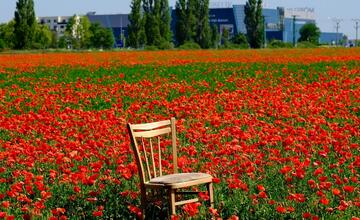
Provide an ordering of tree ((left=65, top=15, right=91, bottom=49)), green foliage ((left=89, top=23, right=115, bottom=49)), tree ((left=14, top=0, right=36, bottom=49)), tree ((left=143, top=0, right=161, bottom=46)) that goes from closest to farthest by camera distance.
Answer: tree ((left=14, top=0, right=36, bottom=49))
tree ((left=143, top=0, right=161, bottom=46))
green foliage ((left=89, top=23, right=115, bottom=49))
tree ((left=65, top=15, right=91, bottom=49))

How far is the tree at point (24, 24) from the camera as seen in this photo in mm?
85812

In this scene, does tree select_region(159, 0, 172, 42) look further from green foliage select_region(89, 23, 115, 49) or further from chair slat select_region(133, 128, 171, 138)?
chair slat select_region(133, 128, 171, 138)

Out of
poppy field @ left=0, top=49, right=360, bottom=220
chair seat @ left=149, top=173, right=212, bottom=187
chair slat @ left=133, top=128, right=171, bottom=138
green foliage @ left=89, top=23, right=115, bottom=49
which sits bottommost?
green foliage @ left=89, top=23, right=115, bottom=49

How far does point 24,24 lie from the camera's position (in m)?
86.1

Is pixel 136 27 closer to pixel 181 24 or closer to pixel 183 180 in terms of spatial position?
pixel 181 24

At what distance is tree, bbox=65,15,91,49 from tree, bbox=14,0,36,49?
43.5m

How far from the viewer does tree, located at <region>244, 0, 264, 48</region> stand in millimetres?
115562

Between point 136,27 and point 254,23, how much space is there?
76.1 feet

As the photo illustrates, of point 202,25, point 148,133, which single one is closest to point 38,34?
point 202,25

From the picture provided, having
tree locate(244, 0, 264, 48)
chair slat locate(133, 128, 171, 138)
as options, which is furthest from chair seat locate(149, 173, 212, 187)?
tree locate(244, 0, 264, 48)

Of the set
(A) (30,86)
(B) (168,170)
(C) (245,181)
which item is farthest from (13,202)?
(A) (30,86)

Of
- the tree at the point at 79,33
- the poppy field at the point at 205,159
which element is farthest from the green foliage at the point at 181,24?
the poppy field at the point at 205,159

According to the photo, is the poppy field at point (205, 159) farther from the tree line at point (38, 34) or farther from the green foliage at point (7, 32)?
the green foliage at point (7, 32)

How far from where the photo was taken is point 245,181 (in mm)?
8844
